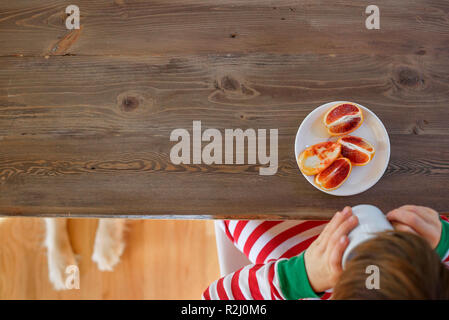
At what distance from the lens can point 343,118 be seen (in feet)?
2.34

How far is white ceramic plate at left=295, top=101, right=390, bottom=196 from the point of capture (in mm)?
715

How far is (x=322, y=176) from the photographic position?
2.32 feet

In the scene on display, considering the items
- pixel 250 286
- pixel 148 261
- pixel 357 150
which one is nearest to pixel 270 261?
pixel 250 286

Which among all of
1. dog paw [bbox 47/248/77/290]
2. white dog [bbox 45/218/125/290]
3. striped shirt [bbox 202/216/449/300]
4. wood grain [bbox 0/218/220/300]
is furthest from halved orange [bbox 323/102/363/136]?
dog paw [bbox 47/248/77/290]

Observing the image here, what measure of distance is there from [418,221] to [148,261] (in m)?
1.00

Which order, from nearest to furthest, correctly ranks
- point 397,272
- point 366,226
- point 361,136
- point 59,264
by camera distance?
point 397,272 < point 366,226 < point 361,136 < point 59,264

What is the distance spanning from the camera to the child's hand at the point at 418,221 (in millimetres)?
650

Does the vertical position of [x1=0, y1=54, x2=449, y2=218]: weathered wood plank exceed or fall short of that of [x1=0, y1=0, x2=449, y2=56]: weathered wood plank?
it falls short

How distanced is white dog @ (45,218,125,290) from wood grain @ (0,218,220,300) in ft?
0.10

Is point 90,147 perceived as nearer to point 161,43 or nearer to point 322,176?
point 161,43

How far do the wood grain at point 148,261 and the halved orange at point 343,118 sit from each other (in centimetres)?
77

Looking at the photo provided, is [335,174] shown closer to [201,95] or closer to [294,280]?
[294,280]

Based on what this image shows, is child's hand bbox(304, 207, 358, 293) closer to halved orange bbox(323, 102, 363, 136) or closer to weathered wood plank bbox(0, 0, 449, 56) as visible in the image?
halved orange bbox(323, 102, 363, 136)

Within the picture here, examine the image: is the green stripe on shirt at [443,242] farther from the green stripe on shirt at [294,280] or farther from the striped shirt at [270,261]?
the green stripe on shirt at [294,280]
